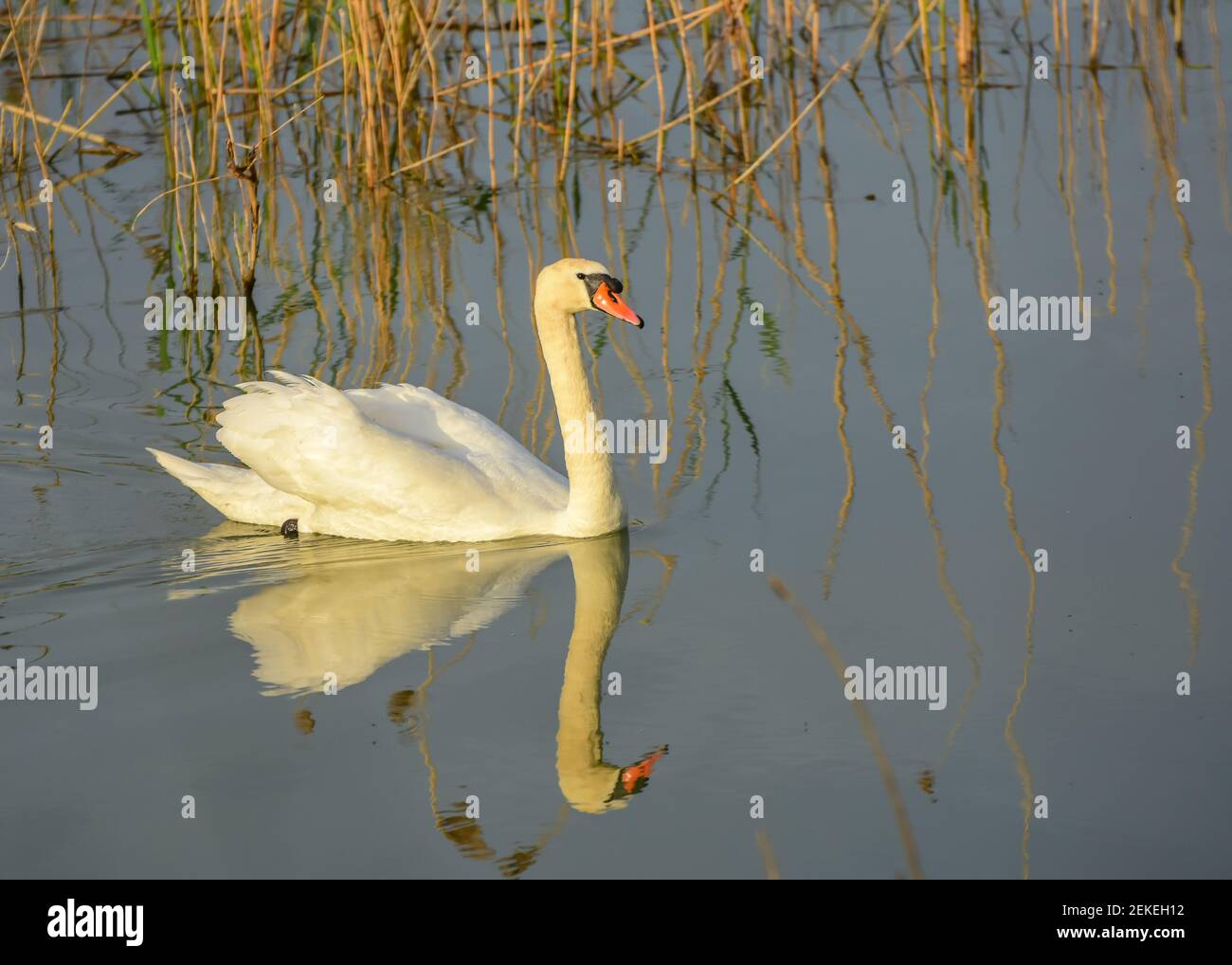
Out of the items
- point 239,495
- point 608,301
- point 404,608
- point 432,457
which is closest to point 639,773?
point 404,608

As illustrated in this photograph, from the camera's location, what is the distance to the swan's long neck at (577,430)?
852 centimetres

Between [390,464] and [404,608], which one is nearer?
[404,608]

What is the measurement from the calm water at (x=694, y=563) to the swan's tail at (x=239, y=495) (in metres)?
0.17

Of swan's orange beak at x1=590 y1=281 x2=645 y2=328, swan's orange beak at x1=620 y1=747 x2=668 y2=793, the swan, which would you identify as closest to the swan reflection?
swan's orange beak at x1=620 y1=747 x2=668 y2=793

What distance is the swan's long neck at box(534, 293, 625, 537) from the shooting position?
8523mm

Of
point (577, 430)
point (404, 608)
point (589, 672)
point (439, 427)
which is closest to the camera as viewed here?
point (589, 672)

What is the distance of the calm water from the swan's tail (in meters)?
0.17

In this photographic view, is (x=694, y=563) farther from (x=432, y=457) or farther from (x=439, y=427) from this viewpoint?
(x=439, y=427)

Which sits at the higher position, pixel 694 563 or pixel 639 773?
pixel 694 563

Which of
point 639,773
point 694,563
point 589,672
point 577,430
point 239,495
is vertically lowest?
point 639,773

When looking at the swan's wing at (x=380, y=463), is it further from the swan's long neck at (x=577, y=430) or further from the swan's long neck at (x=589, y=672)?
the swan's long neck at (x=589, y=672)

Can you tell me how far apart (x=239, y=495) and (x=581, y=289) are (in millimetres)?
2050

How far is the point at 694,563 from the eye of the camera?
821cm

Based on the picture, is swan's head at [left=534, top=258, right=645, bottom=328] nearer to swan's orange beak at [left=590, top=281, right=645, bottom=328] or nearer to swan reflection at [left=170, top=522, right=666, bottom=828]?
swan's orange beak at [left=590, top=281, right=645, bottom=328]
